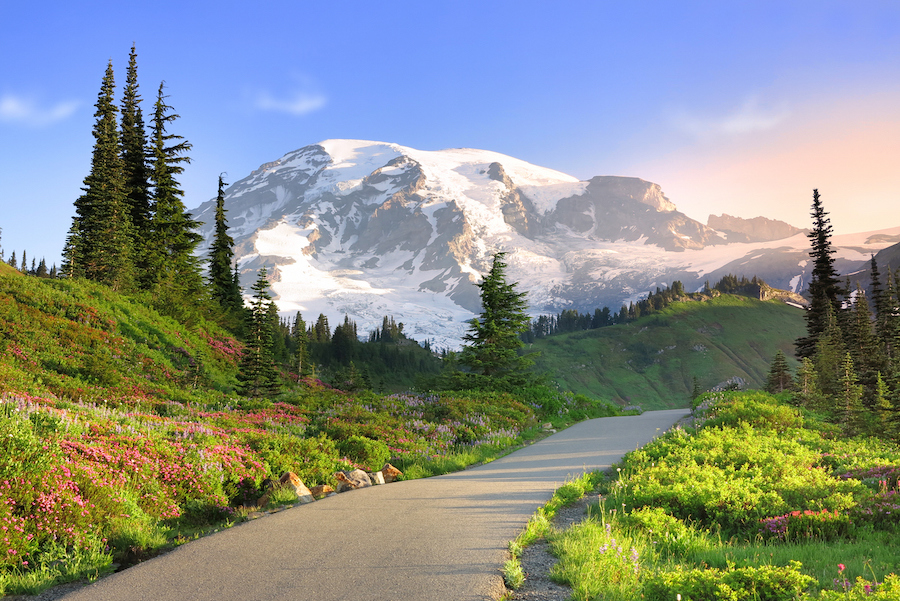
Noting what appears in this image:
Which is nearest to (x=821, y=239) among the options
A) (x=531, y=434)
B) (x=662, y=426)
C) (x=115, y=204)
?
(x=662, y=426)

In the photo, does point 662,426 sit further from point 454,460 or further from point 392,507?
point 392,507

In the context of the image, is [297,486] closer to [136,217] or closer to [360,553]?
[360,553]

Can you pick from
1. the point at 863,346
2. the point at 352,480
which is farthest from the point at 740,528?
the point at 863,346

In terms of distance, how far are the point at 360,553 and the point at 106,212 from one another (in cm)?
4107

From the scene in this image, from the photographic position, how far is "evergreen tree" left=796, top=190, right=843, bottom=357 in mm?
42719

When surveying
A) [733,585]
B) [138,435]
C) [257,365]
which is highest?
[257,365]

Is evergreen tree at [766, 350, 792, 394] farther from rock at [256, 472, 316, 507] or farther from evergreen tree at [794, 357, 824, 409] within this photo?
rock at [256, 472, 316, 507]

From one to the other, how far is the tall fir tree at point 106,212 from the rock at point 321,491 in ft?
95.1

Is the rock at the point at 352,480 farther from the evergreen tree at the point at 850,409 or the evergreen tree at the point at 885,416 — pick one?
the evergreen tree at the point at 850,409

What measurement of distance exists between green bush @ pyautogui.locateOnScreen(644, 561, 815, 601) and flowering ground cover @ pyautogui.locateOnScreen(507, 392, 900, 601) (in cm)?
1

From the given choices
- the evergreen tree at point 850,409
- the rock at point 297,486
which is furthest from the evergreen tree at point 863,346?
the rock at point 297,486

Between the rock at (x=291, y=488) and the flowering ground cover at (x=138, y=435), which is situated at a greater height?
the flowering ground cover at (x=138, y=435)

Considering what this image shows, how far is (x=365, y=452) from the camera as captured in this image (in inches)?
477

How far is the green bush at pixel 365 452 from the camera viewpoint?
11914 millimetres
